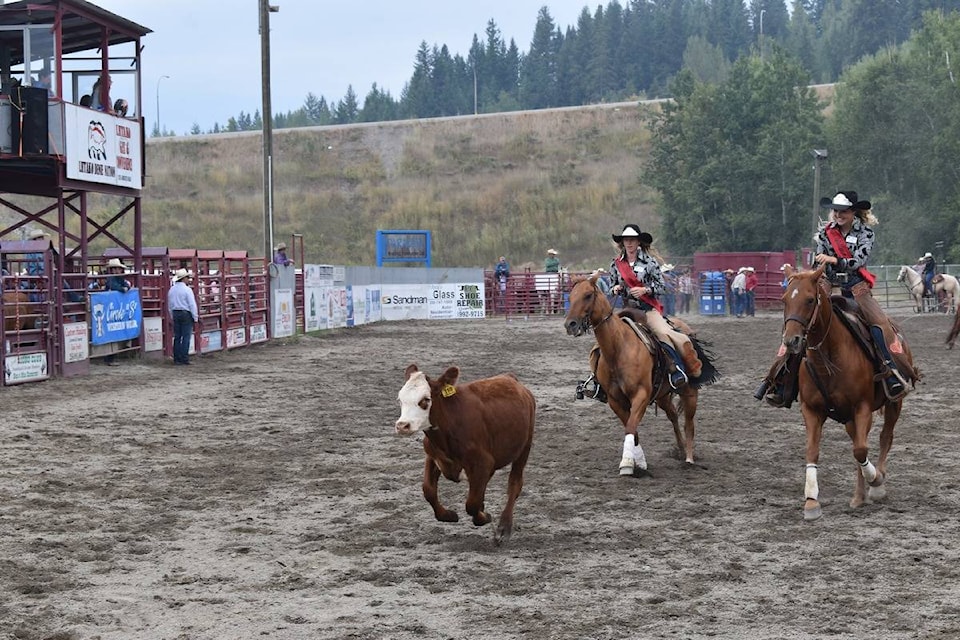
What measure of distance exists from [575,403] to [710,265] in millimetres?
33176

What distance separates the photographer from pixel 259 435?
503 inches

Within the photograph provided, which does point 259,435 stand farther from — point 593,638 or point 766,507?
point 593,638

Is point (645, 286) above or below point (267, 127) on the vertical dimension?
below

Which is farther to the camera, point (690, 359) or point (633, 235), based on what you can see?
point (633, 235)

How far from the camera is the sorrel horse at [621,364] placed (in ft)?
32.3

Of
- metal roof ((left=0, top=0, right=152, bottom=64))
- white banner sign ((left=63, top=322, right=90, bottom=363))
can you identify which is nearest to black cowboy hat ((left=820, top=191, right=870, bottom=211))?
white banner sign ((left=63, top=322, right=90, bottom=363))

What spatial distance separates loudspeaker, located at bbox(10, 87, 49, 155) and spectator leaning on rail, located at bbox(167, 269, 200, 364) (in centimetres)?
324

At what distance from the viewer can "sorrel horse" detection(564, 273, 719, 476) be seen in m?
9.84

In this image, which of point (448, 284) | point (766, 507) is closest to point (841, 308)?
point (766, 507)

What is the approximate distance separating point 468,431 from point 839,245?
367cm

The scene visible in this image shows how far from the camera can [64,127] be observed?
19562 mm

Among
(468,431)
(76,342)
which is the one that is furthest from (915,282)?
(468,431)

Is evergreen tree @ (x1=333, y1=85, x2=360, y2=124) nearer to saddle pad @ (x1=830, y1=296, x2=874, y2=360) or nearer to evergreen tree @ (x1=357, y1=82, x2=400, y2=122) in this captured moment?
evergreen tree @ (x1=357, y1=82, x2=400, y2=122)

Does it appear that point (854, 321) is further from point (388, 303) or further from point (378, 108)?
point (378, 108)
